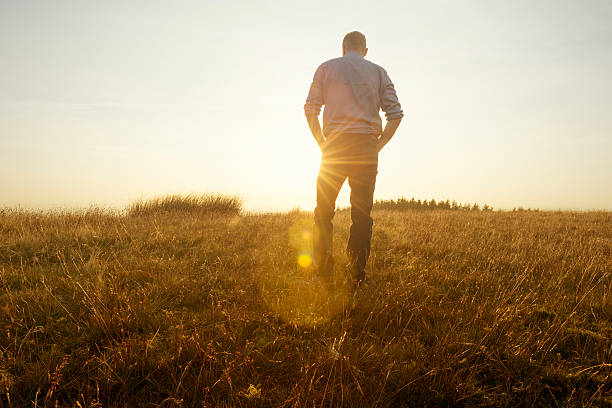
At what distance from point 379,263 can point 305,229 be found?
2868 millimetres

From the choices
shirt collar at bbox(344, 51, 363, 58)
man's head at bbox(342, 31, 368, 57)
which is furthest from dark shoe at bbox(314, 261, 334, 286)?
man's head at bbox(342, 31, 368, 57)

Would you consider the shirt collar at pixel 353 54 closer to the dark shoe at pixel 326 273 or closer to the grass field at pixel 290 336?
the dark shoe at pixel 326 273

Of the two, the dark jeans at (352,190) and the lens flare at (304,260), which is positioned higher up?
the dark jeans at (352,190)

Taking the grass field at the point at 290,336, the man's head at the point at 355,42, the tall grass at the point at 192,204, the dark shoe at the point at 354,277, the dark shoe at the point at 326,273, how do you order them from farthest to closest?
1. the tall grass at the point at 192,204
2. the man's head at the point at 355,42
3. the dark shoe at the point at 326,273
4. the dark shoe at the point at 354,277
5. the grass field at the point at 290,336

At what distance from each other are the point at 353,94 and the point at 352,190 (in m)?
1.07

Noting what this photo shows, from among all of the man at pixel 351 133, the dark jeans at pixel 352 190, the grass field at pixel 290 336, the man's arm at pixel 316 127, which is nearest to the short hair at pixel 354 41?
the man at pixel 351 133

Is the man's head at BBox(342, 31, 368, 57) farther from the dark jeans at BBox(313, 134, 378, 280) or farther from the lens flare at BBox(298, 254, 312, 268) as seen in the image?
the lens flare at BBox(298, 254, 312, 268)

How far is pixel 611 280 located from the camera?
155 inches

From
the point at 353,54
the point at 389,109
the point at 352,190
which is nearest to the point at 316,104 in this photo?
the point at 353,54

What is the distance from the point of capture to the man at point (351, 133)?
3525mm

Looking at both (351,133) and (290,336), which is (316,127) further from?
(290,336)

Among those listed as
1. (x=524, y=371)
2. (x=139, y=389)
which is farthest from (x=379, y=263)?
(x=139, y=389)

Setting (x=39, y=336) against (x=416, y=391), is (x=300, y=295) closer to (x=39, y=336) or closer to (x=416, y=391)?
(x=416, y=391)

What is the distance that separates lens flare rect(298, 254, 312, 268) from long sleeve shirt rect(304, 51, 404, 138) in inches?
69.6
